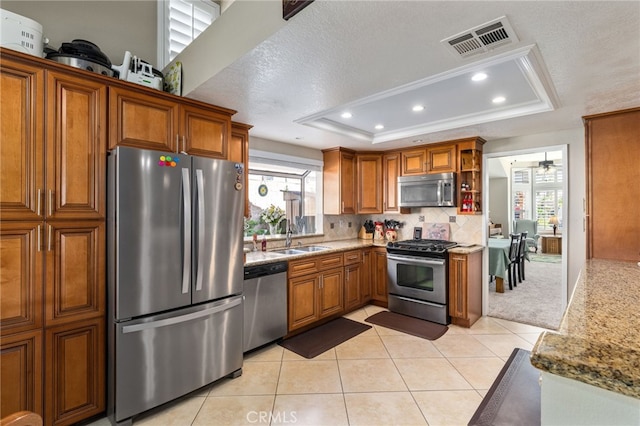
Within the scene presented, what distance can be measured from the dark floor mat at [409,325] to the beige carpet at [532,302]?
1.00 m

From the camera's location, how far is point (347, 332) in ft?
11.1

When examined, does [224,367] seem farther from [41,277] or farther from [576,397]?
[576,397]

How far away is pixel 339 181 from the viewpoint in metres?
4.30

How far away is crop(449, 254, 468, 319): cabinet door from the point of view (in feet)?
11.4

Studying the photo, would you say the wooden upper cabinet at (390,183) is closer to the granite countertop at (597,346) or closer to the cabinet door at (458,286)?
the cabinet door at (458,286)

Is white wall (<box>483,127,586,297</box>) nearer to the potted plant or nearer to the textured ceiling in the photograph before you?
the textured ceiling

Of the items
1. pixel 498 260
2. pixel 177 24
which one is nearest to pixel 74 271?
pixel 177 24

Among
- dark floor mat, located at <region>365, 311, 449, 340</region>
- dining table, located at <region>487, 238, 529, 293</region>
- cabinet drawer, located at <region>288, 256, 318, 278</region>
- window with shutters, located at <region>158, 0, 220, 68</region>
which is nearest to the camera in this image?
window with shutters, located at <region>158, 0, 220, 68</region>

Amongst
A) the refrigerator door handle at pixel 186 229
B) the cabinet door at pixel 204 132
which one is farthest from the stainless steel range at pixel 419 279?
the refrigerator door handle at pixel 186 229

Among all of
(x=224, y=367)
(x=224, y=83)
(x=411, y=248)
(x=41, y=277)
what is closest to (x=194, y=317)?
(x=224, y=367)

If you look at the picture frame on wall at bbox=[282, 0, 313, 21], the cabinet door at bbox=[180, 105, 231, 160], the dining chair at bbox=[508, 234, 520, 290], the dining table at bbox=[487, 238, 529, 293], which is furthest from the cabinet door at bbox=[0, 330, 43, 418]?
the dining chair at bbox=[508, 234, 520, 290]

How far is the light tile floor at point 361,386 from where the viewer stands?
6.59 feet

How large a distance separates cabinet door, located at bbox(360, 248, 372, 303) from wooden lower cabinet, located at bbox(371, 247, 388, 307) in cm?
5

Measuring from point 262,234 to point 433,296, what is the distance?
225cm
